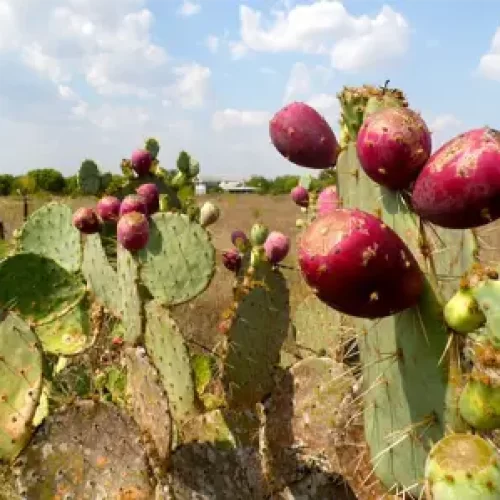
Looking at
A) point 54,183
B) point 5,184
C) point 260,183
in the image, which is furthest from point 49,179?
point 260,183

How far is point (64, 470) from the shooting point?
78.2 inches

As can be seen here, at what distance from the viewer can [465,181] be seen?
0.89 meters

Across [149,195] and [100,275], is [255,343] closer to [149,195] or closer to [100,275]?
[149,195]

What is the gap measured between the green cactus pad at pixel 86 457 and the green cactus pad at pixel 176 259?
2.12 feet

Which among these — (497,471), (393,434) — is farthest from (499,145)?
(393,434)

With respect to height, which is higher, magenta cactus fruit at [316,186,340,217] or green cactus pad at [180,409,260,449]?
magenta cactus fruit at [316,186,340,217]

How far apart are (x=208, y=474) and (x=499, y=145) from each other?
1.39m

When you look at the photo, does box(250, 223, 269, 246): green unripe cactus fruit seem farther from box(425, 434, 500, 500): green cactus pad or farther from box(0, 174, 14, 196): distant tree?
box(0, 174, 14, 196): distant tree

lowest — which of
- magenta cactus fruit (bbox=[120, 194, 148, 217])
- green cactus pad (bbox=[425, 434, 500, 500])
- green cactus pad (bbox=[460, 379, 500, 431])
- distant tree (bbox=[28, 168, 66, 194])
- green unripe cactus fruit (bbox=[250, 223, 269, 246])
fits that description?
green cactus pad (bbox=[425, 434, 500, 500])

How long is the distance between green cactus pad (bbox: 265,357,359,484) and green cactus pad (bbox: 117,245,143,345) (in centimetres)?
51

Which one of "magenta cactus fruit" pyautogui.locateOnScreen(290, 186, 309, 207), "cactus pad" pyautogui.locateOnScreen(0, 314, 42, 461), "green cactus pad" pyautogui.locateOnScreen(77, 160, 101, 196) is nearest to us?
"cactus pad" pyautogui.locateOnScreen(0, 314, 42, 461)

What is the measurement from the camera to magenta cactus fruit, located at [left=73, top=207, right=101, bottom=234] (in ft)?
9.40

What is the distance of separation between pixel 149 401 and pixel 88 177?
1869mm

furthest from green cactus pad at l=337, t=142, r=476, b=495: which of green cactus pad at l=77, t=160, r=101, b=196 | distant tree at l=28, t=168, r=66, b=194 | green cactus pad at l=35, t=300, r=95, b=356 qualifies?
distant tree at l=28, t=168, r=66, b=194
